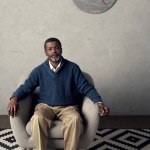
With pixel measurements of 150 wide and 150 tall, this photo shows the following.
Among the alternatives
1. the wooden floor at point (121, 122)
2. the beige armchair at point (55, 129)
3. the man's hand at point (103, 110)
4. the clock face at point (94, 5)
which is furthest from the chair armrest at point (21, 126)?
the clock face at point (94, 5)

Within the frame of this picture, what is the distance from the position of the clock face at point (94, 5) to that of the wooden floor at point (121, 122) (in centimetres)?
115

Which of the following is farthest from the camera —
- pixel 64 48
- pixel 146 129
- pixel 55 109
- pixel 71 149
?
pixel 64 48

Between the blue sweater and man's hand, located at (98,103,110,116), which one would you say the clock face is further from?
man's hand, located at (98,103,110,116)

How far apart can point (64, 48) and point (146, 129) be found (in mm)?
1177

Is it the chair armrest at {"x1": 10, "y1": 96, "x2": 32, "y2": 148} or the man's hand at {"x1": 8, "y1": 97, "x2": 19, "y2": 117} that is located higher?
the man's hand at {"x1": 8, "y1": 97, "x2": 19, "y2": 117}

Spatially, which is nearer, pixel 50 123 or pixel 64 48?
pixel 50 123

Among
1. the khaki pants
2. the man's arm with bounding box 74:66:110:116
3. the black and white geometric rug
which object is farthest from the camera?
the black and white geometric rug

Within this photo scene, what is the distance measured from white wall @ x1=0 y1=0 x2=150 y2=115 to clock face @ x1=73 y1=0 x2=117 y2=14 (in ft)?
0.16

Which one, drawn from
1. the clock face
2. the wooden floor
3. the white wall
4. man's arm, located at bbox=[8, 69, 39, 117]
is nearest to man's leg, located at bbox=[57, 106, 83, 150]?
man's arm, located at bbox=[8, 69, 39, 117]

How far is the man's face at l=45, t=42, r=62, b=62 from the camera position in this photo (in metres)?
2.35

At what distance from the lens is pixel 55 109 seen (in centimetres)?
236

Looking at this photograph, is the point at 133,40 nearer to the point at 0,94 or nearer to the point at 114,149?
the point at 114,149

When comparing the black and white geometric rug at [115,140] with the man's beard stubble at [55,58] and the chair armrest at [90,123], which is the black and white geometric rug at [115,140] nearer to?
the chair armrest at [90,123]

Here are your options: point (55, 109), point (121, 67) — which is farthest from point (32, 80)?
point (121, 67)
